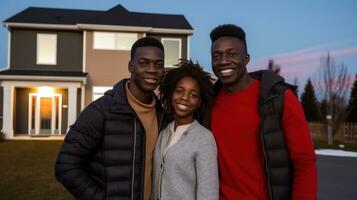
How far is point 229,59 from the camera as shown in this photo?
2838mm

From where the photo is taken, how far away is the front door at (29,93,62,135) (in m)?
21.1

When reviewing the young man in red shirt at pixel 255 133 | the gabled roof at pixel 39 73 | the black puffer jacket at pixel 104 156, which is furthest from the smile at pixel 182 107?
the gabled roof at pixel 39 73

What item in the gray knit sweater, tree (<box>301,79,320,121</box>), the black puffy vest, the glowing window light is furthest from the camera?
tree (<box>301,79,320,121</box>)

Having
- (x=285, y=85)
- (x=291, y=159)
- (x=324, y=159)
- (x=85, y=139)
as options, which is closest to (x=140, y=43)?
(x=85, y=139)

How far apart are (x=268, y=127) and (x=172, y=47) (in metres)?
19.3

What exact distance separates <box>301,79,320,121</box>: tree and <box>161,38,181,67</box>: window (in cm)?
1712

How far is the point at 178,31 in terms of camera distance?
70.2 feet

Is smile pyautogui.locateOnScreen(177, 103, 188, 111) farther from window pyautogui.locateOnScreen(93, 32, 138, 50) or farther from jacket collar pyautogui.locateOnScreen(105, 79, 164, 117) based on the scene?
window pyautogui.locateOnScreen(93, 32, 138, 50)

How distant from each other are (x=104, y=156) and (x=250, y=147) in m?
1.09

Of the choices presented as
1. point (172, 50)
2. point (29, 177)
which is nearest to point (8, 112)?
point (172, 50)

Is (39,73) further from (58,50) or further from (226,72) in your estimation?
(226,72)

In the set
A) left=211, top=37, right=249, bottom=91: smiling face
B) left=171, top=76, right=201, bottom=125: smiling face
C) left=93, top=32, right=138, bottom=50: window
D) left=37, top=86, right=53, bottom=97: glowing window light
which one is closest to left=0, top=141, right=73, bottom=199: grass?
left=171, top=76, right=201, bottom=125: smiling face

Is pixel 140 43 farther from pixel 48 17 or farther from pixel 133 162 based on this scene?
pixel 48 17

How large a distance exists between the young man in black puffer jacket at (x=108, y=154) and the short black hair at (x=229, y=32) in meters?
0.89
